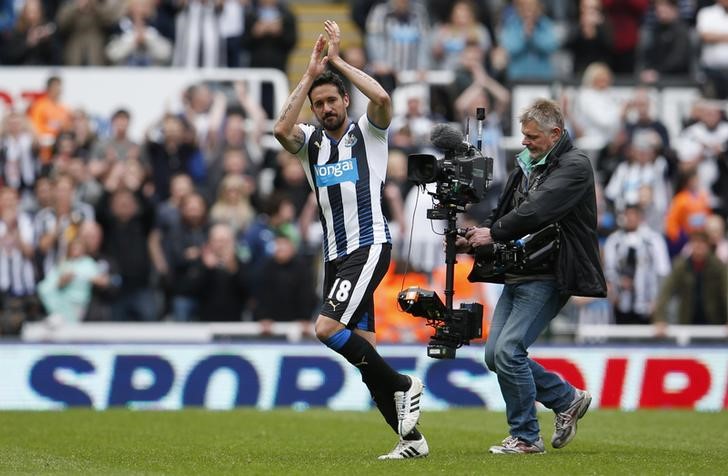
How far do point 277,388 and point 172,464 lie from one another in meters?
7.49

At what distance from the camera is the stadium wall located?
17.7 metres

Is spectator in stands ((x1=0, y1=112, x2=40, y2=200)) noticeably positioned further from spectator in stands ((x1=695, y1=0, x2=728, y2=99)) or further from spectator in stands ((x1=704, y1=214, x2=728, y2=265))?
spectator in stands ((x1=695, y1=0, x2=728, y2=99))

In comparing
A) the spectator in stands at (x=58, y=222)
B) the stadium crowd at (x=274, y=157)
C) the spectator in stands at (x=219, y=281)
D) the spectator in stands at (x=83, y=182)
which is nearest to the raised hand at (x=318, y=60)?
the stadium crowd at (x=274, y=157)

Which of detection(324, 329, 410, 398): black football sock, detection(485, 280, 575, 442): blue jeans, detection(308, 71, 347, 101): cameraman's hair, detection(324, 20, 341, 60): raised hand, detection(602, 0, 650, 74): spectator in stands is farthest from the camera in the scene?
detection(602, 0, 650, 74): spectator in stands

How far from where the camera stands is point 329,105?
10.8m

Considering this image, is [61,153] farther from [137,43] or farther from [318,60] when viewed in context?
[318,60]

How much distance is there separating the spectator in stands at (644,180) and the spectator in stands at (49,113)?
7.74 meters

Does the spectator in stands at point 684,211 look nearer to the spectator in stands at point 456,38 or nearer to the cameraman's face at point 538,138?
the spectator in stands at point 456,38

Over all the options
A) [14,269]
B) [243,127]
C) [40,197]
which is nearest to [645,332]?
[243,127]

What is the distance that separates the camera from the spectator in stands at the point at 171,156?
20.9 metres

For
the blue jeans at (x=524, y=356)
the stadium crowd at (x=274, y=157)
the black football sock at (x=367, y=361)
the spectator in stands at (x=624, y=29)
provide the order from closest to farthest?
the black football sock at (x=367, y=361) < the blue jeans at (x=524, y=356) < the stadium crowd at (x=274, y=157) < the spectator in stands at (x=624, y=29)

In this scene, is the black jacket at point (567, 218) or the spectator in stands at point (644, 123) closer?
the black jacket at point (567, 218)

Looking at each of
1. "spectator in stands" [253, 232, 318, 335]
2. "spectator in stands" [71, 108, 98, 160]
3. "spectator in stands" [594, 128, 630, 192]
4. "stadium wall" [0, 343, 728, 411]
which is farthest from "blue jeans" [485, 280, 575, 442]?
"spectator in stands" [71, 108, 98, 160]

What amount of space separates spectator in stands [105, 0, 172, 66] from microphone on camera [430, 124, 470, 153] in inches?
503
